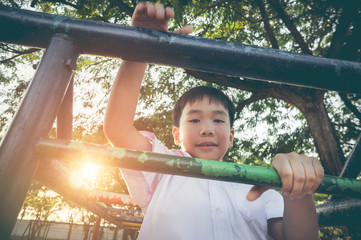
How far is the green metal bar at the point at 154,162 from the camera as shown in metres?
0.50

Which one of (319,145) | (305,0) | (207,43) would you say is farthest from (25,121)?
(305,0)

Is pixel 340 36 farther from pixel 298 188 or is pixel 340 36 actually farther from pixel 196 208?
pixel 298 188

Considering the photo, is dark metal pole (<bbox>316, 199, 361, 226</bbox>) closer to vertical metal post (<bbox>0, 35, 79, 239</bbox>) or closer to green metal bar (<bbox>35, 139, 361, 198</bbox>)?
green metal bar (<bbox>35, 139, 361, 198</bbox>)

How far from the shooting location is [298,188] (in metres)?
0.61

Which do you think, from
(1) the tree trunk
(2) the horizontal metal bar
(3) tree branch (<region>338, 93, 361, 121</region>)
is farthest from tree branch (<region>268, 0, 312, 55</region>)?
(2) the horizontal metal bar

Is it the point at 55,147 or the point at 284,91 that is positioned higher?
the point at 284,91

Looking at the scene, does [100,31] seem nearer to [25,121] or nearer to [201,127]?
[25,121]

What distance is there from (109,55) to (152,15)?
1.02ft

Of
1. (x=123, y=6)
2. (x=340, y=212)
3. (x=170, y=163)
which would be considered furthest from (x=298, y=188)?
(x=123, y=6)

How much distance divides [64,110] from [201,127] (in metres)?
0.98

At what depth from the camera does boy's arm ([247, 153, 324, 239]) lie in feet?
1.92

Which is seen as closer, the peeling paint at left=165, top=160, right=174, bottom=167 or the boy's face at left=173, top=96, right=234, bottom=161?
the peeling paint at left=165, top=160, right=174, bottom=167

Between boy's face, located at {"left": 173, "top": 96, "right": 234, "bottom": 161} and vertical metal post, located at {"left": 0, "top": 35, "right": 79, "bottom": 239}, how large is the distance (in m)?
1.03

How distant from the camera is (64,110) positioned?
2.16 ft
